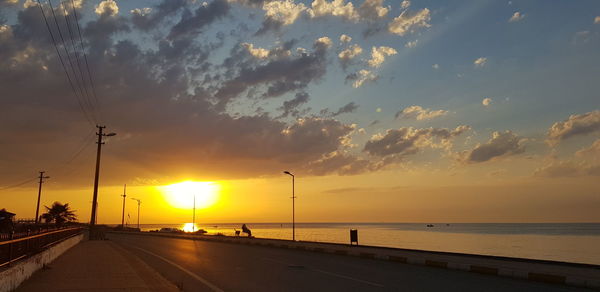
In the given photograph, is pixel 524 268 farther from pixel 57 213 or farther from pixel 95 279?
pixel 57 213

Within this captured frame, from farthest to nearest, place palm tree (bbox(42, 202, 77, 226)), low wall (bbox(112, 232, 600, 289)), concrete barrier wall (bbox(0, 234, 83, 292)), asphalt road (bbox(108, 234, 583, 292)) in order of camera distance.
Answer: palm tree (bbox(42, 202, 77, 226)) → low wall (bbox(112, 232, 600, 289)) → asphalt road (bbox(108, 234, 583, 292)) → concrete barrier wall (bbox(0, 234, 83, 292))

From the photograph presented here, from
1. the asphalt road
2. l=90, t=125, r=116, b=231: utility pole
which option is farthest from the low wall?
l=90, t=125, r=116, b=231: utility pole

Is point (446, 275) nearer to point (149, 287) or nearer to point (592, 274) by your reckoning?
point (592, 274)

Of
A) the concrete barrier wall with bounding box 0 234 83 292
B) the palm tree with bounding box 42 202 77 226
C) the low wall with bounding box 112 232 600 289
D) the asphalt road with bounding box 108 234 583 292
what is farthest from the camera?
the palm tree with bounding box 42 202 77 226

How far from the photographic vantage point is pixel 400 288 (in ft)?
43.0

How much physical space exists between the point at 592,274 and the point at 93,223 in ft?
150

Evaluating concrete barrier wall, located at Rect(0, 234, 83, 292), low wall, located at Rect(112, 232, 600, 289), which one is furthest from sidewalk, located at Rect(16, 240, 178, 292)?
low wall, located at Rect(112, 232, 600, 289)

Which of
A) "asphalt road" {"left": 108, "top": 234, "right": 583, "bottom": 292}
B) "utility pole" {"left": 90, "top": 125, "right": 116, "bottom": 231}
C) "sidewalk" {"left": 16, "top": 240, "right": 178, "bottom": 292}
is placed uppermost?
"utility pole" {"left": 90, "top": 125, "right": 116, "bottom": 231}

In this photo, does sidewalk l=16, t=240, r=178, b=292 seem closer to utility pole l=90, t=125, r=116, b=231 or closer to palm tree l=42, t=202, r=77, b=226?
utility pole l=90, t=125, r=116, b=231

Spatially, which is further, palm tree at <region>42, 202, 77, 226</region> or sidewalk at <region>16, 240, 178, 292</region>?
palm tree at <region>42, 202, 77, 226</region>

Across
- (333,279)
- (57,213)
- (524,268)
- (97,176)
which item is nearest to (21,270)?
(333,279)

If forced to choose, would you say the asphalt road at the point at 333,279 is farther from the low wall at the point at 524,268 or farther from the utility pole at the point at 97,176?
the utility pole at the point at 97,176

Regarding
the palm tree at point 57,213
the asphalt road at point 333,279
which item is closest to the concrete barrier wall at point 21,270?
the asphalt road at point 333,279

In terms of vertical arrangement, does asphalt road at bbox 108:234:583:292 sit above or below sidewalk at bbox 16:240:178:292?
below
